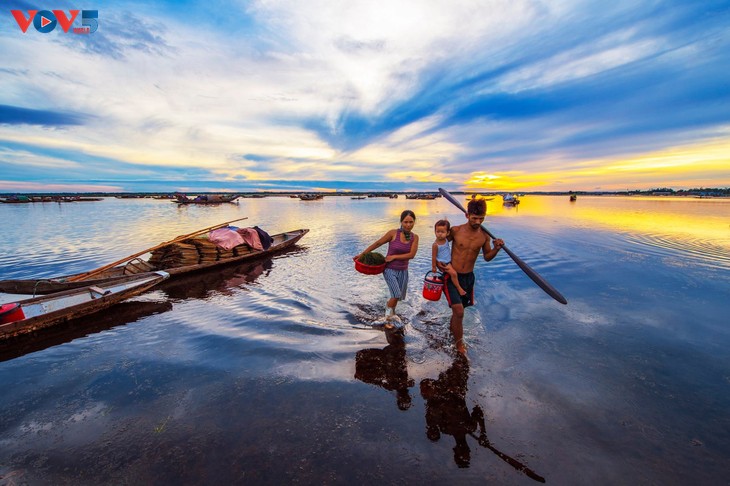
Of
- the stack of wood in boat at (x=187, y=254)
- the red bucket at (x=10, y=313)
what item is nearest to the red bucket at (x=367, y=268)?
the red bucket at (x=10, y=313)

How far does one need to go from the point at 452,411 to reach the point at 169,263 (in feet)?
42.5

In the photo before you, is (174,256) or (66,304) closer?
(66,304)

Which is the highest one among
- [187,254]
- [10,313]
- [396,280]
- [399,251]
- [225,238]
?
[399,251]

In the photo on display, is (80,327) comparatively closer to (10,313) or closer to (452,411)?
(10,313)

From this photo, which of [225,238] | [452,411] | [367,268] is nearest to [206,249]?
[225,238]

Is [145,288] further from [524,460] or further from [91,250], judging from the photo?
[91,250]

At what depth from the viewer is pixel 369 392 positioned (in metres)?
4.93

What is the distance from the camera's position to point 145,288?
9.88 m

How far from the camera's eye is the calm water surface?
359cm

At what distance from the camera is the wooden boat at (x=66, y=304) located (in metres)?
6.98

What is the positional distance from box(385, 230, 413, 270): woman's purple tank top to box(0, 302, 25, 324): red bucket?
8799mm

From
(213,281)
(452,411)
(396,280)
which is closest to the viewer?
(452,411)

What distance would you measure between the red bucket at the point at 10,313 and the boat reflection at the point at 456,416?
372 inches

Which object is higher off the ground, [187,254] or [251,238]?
[251,238]
